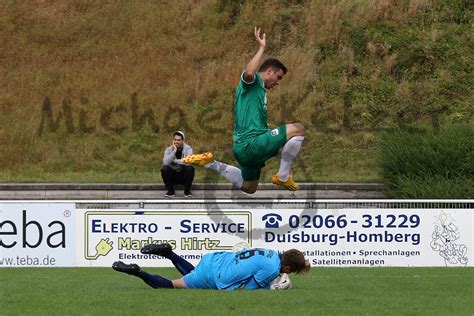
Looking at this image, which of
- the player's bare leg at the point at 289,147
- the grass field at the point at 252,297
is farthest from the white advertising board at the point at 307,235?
the player's bare leg at the point at 289,147

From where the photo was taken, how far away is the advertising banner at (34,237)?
21.2 meters

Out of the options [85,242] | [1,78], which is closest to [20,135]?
[1,78]

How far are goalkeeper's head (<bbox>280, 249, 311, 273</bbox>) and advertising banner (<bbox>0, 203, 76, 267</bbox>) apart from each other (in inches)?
334

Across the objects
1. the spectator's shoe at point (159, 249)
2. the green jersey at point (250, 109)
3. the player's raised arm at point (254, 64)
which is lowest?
Result: the spectator's shoe at point (159, 249)

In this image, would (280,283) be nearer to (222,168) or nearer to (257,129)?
(257,129)

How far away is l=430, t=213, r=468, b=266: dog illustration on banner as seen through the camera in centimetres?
2136

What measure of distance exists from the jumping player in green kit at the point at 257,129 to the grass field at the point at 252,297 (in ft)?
5.71

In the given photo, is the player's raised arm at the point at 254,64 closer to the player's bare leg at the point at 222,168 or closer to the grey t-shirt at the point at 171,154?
the player's bare leg at the point at 222,168

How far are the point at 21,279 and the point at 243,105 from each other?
5.25 meters

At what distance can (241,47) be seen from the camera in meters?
35.3

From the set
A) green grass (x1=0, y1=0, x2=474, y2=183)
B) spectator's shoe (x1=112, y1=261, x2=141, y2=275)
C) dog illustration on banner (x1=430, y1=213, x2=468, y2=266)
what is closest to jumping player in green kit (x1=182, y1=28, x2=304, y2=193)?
spectator's shoe (x1=112, y1=261, x2=141, y2=275)

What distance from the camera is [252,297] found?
1271 centimetres

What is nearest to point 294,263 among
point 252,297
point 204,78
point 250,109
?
point 252,297

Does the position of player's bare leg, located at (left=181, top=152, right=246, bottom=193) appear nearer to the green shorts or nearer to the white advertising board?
the green shorts
